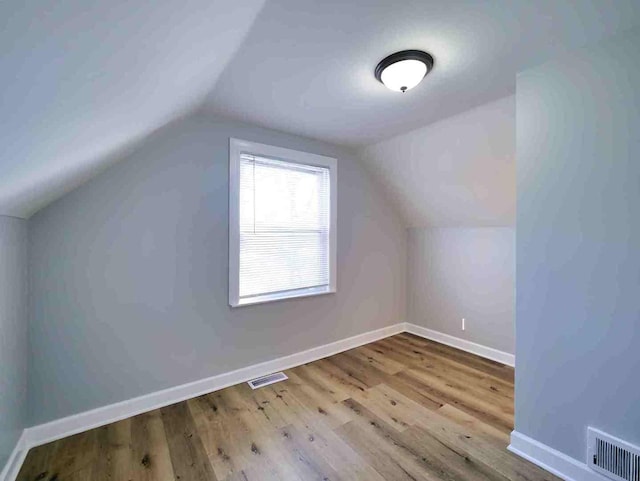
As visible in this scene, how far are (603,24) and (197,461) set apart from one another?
3114mm

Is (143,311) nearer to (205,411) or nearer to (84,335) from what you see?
(84,335)

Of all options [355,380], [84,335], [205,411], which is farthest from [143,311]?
[355,380]

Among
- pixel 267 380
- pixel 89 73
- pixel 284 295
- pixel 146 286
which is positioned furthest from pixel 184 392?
pixel 89 73

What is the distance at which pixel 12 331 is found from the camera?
61.7 inches

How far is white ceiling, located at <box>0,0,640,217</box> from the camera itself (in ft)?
2.13

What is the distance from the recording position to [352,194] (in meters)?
3.33

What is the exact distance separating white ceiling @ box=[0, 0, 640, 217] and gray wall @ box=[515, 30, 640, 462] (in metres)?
0.24

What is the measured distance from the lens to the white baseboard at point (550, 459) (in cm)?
150

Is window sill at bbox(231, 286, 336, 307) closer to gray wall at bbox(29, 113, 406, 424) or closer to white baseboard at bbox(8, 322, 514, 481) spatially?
gray wall at bbox(29, 113, 406, 424)

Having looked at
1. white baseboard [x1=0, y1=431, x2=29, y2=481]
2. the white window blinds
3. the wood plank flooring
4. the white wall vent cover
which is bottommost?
the wood plank flooring

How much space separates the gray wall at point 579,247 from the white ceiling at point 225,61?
0.77 feet

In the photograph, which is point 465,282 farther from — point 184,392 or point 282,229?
point 184,392

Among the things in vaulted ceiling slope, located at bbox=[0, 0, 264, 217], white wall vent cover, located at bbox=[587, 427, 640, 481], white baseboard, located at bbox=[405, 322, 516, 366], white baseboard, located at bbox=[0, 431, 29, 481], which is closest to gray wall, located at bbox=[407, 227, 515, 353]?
white baseboard, located at bbox=[405, 322, 516, 366]

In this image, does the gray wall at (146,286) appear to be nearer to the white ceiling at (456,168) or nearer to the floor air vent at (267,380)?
the floor air vent at (267,380)
